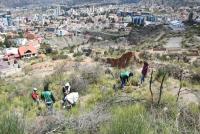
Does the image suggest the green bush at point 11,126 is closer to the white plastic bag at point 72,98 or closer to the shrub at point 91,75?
the white plastic bag at point 72,98

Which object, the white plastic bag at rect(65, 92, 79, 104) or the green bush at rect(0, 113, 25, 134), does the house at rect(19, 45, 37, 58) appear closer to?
the white plastic bag at rect(65, 92, 79, 104)

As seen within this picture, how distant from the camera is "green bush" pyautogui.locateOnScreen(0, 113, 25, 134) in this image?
5.48 metres

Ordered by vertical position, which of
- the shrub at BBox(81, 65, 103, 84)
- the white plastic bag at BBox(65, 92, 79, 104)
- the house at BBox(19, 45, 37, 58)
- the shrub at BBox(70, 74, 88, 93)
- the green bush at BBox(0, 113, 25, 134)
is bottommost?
the house at BBox(19, 45, 37, 58)

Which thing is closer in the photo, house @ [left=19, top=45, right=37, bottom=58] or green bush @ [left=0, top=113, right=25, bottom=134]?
green bush @ [left=0, top=113, right=25, bottom=134]

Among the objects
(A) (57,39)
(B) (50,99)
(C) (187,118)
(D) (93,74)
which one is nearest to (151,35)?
(A) (57,39)

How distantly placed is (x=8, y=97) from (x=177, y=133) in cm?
867

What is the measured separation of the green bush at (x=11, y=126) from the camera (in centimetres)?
548

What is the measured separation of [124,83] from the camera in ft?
47.2

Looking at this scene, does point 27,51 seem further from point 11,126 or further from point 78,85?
point 11,126

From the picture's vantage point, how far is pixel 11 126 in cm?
551

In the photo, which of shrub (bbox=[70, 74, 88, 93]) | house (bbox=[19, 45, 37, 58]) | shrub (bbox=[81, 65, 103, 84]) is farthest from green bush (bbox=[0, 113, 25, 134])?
house (bbox=[19, 45, 37, 58])

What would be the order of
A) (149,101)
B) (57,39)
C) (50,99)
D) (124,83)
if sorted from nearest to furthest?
(149,101)
(50,99)
(124,83)
(57,39)

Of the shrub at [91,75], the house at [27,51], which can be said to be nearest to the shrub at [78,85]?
the shrub at [91,75]

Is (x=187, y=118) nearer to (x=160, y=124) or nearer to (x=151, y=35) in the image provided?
(x=160, y=124)
